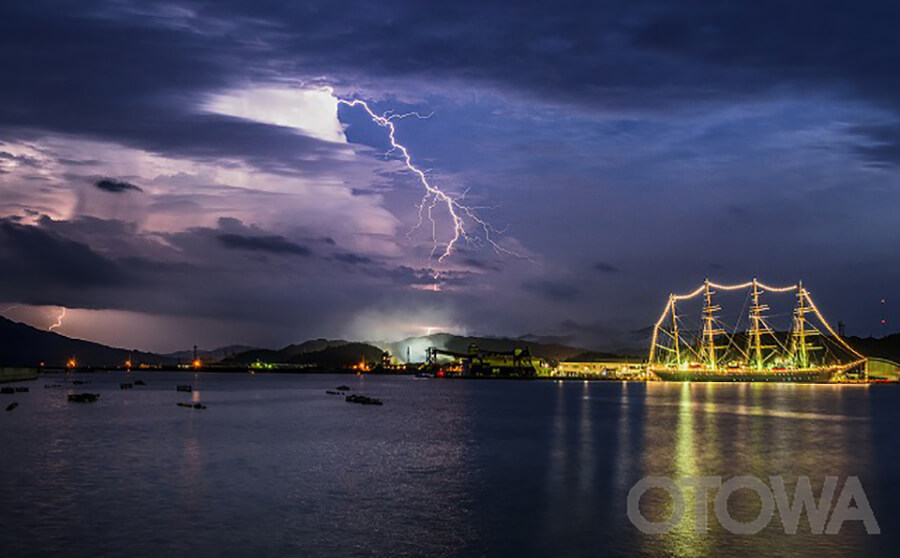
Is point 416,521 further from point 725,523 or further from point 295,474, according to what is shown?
point 295,474

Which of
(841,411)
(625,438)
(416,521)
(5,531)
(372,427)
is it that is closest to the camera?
(5,531)

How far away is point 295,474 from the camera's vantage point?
44.1 metres

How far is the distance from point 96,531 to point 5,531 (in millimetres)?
3184

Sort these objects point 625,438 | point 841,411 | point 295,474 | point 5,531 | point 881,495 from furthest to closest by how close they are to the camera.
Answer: point 841,411, point 625,438, point 295,474, point 881,495, point 5,531

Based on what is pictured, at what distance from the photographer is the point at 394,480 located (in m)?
42.1

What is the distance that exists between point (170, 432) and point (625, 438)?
38.5 meters

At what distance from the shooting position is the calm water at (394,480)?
28.1 meters

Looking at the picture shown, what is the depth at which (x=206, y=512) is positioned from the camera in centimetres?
3309

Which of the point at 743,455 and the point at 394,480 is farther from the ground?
the point at 743,455

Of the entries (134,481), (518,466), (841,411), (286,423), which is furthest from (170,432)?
(841,411)

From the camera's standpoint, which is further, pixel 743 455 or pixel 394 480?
pixel 743 455

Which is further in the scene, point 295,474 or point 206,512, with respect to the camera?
point 295,474

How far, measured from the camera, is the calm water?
92.1ft

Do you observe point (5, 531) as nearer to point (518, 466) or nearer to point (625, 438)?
point (518, 466)
